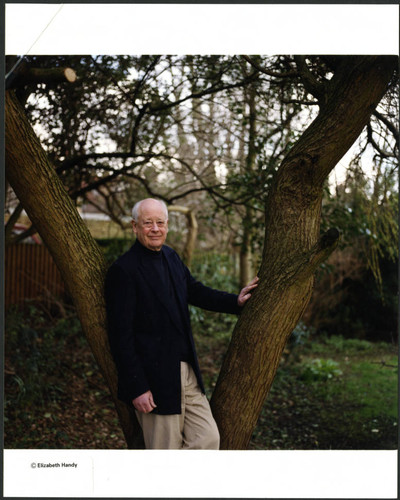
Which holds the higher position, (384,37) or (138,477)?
(384,37)

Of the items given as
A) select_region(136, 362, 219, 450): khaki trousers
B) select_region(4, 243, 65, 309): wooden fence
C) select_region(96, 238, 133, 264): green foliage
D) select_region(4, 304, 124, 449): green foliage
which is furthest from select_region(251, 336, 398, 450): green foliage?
select_region(4, 243, 65, 309): wooden fence

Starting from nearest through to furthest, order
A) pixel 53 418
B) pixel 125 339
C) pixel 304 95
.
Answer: pixel 125 339 → pixel 304 95 → pixel 53 418

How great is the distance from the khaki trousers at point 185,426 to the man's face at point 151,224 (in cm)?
70

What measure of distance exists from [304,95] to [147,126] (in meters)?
2.62

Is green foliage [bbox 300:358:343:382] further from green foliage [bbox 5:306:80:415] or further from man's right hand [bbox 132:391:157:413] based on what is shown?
man's right hand [bbox 132:391:157:413]

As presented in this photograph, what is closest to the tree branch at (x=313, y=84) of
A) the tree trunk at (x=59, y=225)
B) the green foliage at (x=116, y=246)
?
the tree trunk at (x=59, y=225)

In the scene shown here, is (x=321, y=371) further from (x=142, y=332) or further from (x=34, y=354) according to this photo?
(x=142, y=332)

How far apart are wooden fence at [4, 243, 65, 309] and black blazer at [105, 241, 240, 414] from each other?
16.1 feet

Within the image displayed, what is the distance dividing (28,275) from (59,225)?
17.6ft

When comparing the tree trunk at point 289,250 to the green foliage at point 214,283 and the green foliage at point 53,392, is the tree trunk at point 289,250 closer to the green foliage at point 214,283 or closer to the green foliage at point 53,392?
the green foliage at point 53,392

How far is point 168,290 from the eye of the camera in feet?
9.04

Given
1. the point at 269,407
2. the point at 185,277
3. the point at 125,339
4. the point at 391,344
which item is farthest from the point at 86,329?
the point at 391,344

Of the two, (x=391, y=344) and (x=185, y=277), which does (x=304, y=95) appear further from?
(x=391, y=344)

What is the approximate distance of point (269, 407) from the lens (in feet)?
18.8
